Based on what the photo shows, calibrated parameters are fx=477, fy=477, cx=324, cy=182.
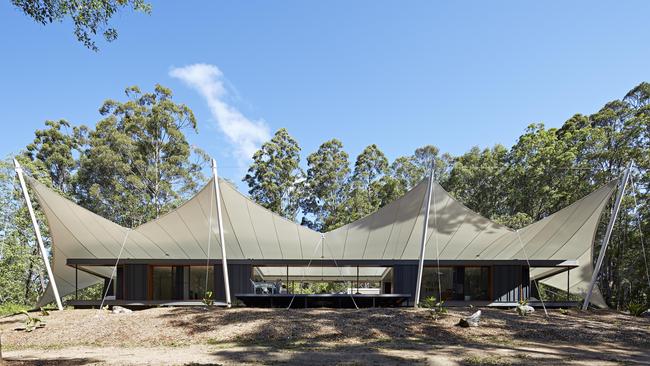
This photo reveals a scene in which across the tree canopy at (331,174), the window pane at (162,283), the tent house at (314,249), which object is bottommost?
the window pane at (162,283)

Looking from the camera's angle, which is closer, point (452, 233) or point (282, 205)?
point (452, 233)

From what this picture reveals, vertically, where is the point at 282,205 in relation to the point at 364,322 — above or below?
above

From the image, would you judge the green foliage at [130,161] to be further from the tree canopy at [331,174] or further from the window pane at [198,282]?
the window pane at [198,282]

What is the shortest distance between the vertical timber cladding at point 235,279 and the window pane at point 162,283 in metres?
1.71

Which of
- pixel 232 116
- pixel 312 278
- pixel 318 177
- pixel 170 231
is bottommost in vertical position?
pixel 312 278

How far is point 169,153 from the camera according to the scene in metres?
27.3

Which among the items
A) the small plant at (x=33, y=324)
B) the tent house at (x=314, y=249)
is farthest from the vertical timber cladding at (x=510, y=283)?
the small plant at (x=33, y=324)

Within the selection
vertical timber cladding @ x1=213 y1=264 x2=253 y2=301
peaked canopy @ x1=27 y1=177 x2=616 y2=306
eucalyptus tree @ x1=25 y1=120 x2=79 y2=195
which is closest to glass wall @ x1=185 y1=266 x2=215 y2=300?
vertical timber cladding @ x1=213 y1=264 x2=253 y2=301

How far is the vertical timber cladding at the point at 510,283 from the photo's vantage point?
50.4ft

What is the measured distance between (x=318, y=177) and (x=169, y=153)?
10.7m

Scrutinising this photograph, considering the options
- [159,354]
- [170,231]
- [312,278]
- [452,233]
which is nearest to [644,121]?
[452,233]

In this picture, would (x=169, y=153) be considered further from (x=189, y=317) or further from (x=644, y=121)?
(x=644, y=121)

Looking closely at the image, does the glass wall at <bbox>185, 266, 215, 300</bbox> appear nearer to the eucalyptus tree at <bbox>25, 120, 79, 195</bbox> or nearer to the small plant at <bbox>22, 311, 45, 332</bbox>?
the small plant at <bbox>22, 311, 45, 332</bbox>

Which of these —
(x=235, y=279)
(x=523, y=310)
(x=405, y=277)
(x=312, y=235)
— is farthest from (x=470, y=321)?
(x=235, y=279)
